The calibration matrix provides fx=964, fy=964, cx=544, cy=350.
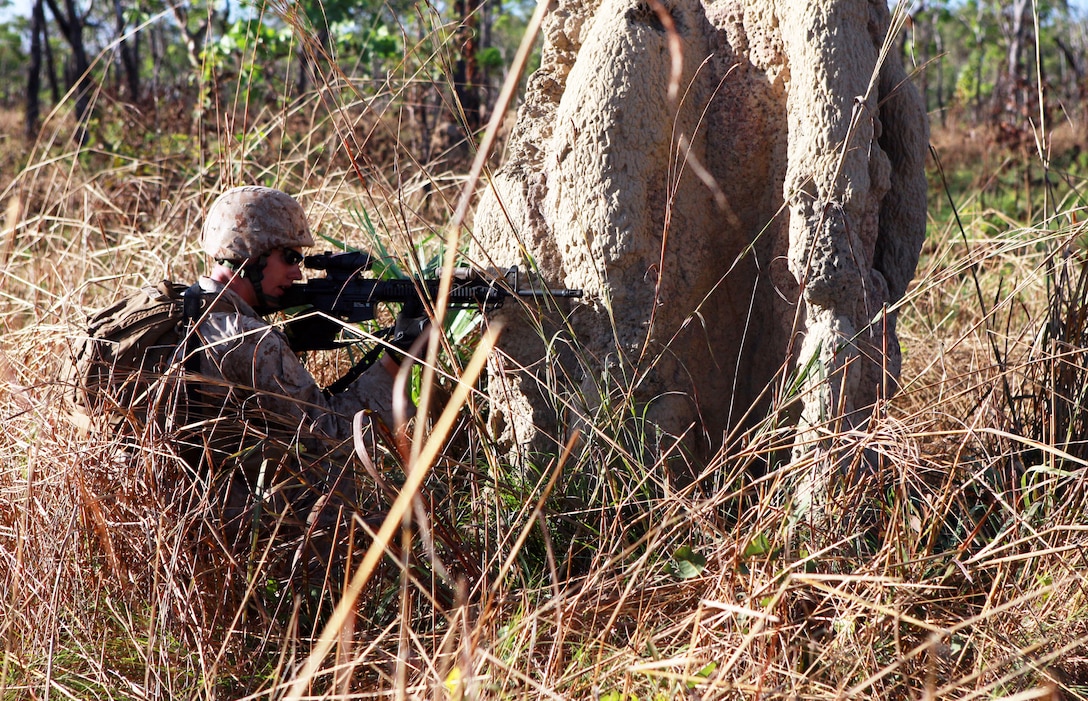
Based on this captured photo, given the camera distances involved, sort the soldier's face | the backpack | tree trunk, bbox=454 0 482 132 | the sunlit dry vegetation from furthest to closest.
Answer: tree trunk, bbox=454 0 482 132 → the soldier's face → the backpack → the sunlit dry vegetation

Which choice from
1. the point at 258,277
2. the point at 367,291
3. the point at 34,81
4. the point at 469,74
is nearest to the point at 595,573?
the point at 367,291

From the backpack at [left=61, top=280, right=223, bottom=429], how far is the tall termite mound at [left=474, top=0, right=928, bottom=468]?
71 centimetres

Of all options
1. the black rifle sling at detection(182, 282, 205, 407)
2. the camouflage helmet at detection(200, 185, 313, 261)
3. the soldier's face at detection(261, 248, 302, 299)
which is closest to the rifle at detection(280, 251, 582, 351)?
the soldier's face at detection(261, 248, 302, 299)

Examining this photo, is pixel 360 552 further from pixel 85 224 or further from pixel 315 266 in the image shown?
pixel 85 224

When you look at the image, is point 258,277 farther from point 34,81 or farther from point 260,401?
point 34,81

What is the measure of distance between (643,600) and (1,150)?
27.5 ft

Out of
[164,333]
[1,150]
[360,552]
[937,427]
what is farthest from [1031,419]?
[1,150]

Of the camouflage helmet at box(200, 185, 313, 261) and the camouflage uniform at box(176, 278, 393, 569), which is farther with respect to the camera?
the camouflage helmet at box(200, 185, 313, 261)

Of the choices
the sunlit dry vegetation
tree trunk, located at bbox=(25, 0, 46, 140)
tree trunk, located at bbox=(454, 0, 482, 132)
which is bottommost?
the sunlit dry vegetation

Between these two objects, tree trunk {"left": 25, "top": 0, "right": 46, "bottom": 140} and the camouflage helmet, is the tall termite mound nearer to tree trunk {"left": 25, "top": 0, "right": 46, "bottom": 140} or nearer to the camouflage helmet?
the camouflage helmet

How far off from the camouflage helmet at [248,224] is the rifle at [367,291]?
0.12 m

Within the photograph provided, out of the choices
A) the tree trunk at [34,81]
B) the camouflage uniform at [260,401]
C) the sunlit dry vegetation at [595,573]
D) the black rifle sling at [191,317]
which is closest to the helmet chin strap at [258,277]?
the camouflage uniform at [260,401]

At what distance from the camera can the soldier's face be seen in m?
2.30

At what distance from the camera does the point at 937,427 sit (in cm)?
→ 263
